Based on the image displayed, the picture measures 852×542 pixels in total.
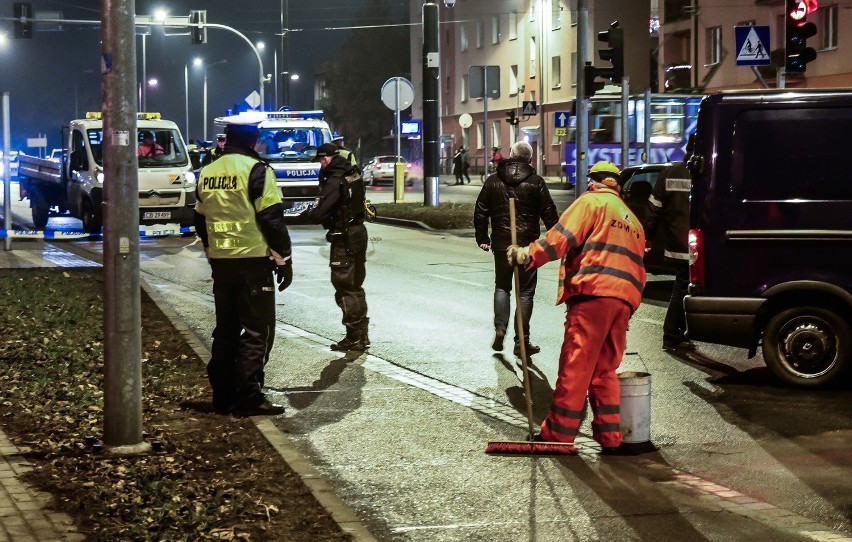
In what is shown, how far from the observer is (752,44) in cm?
1788

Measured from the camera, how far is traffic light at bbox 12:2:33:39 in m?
35.2

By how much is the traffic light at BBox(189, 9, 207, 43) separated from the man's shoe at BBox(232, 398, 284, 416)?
97.8ft

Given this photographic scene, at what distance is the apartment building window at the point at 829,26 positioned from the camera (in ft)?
131

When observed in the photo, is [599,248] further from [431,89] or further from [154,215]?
[431,89]

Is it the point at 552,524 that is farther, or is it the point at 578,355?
the point at 578,355

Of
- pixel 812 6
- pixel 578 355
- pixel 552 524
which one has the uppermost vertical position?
pixel 812 6

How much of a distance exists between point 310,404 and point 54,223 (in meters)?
23.7

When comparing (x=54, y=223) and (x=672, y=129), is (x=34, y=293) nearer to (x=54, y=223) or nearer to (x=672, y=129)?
(x=54, y=223)

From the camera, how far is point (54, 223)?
31219 mm

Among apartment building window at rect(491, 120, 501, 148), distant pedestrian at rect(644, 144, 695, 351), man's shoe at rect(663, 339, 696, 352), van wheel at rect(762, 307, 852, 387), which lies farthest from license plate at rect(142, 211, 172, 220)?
apartment building window at rect(491, 120, 501, 148)

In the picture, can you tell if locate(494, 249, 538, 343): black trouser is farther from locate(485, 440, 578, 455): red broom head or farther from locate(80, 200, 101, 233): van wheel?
locate(80, 200, 101, 233): van wheel

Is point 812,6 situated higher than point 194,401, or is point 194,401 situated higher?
point 812,6

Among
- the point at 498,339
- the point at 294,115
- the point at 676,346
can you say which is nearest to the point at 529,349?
the point at 498,339

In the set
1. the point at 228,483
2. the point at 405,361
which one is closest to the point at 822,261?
the point at 405,361
